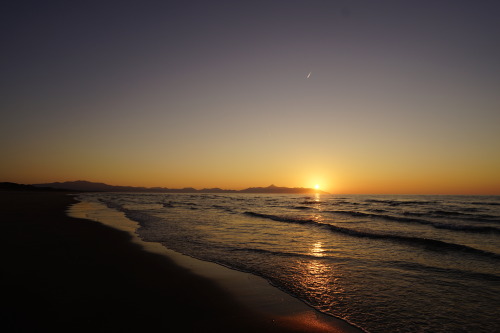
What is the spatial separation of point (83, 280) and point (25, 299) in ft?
5.14

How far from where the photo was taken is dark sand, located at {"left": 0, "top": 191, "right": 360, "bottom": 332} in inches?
196

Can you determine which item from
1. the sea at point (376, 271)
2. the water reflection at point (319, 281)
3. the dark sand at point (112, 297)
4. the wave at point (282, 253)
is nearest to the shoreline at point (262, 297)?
the dark sand at point (112, 297)

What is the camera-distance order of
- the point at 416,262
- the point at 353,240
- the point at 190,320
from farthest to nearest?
the point at 353,240, the point at 416,262, the point at 190,320

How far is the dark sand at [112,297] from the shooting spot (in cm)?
498

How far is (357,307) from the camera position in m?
6.32

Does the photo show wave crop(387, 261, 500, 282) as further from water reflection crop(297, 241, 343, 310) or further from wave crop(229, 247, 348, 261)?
water reflection crop(297, 241, 343, 310)

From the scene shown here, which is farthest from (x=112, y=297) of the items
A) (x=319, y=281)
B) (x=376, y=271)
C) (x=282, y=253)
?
(x=376, y=271)

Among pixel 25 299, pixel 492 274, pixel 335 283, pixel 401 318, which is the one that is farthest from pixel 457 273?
pixel 25 299

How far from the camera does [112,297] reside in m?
6.23

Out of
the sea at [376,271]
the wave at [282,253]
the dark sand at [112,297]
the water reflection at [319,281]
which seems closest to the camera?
the dark sand at [112,297]

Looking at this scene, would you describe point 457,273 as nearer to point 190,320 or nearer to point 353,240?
point 353,240

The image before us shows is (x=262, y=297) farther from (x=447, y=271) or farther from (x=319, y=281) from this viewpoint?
(x=447, y=271)

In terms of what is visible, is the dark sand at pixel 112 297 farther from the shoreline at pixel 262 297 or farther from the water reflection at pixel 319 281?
the water reflection at pixel 319 281

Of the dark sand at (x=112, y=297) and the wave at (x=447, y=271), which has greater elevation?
the dark sand at (x=112, y=297)
